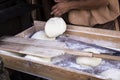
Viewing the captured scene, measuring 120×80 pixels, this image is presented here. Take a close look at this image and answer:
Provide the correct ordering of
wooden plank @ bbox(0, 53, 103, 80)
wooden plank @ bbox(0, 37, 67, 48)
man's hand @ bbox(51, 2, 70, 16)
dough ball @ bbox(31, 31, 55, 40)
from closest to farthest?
wooden plank @ bbox(0, 53, 103, 80) → wooden plank @ bbox(0, 37, 67, 48) → dough ball @ bbox(31, 31, 55, 40) → man's hand @ bbox(51, 2, 70, 16)

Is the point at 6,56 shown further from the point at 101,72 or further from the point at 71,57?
the point at 101,72

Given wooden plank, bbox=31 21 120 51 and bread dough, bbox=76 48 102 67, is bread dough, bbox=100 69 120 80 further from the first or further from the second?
wooden plank, bbox=31 21 120 51

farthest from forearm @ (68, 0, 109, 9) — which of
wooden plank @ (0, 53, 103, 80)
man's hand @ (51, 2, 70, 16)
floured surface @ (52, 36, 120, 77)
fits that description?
wooden plank @ (0, 53, 103, 80)

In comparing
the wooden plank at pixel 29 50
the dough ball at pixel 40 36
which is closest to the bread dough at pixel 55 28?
the dough ball at pixel 40 36

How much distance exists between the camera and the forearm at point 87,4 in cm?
124

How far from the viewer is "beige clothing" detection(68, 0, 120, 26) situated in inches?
51.5

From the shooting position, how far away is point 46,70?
0.85 metres

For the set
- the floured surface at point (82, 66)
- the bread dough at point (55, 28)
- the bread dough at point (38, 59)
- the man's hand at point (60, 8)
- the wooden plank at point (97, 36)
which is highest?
the man's hand at point (60, 8)

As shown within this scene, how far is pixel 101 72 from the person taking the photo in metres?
0.85

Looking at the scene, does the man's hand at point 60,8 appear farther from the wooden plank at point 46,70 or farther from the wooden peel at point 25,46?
the wooden plank at point 46,70

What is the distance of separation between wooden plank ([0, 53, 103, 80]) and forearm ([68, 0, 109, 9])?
0.52 metres

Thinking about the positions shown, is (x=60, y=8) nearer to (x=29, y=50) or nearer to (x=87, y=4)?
(x=87, y=4)

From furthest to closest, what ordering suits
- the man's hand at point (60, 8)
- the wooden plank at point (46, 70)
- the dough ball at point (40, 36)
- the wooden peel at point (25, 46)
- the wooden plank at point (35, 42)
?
the man's hand at point (60, 8) → the dough ball at point (40, 36) → the wooden plank at point (35, 42) → the wooden peel at point (25, 46) → the wooden plank at point (46, 70)

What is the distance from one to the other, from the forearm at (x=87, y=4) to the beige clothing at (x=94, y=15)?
5cm
